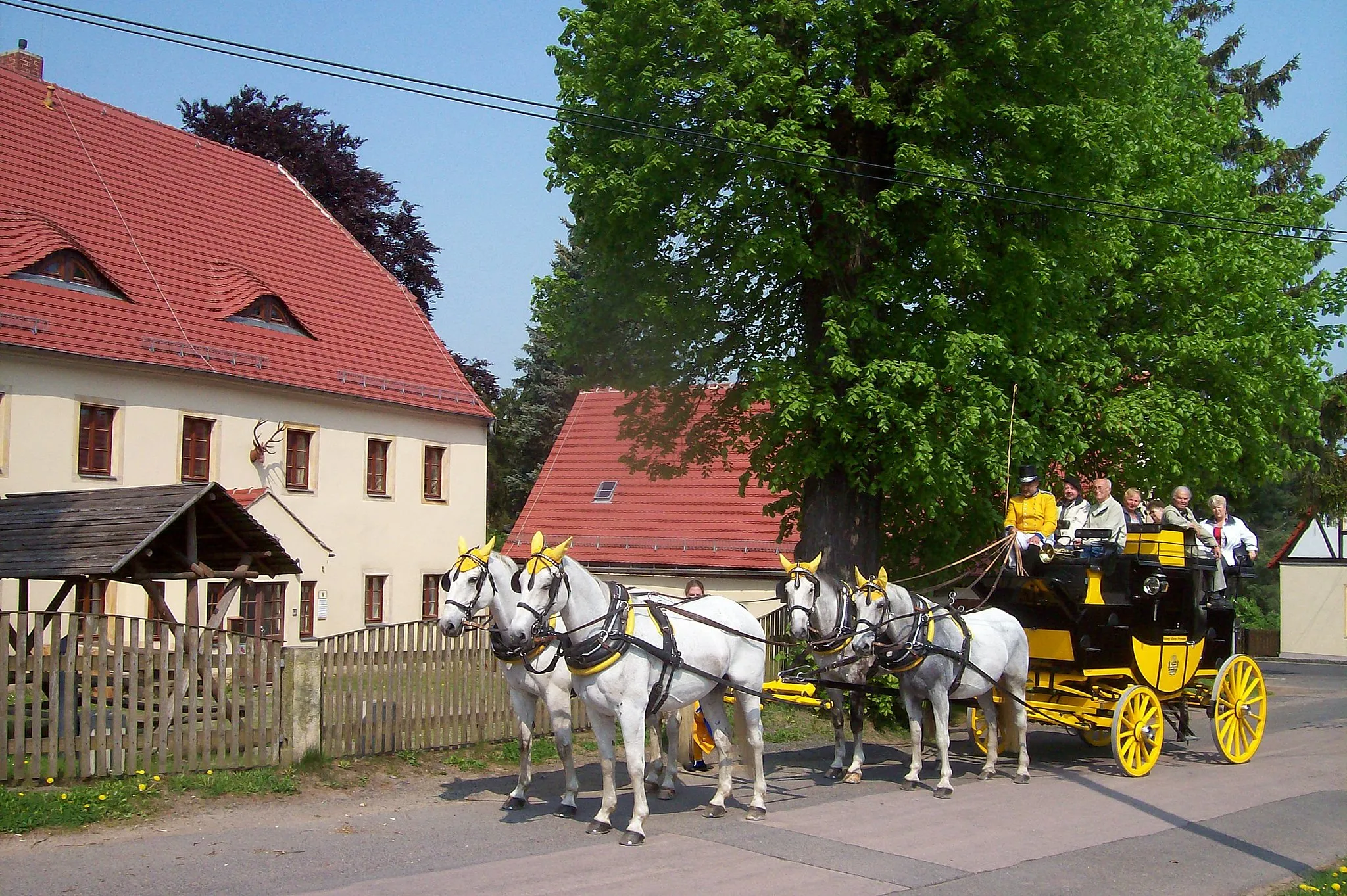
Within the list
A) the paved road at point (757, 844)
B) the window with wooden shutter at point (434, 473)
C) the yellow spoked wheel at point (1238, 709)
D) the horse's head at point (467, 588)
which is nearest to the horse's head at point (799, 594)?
the paved road at point (757, 844)

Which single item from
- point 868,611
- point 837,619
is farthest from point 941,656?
point 837,619

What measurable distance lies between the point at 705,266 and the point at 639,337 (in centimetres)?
153

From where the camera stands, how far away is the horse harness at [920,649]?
11.8 m

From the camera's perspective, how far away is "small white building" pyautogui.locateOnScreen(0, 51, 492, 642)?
21.4m

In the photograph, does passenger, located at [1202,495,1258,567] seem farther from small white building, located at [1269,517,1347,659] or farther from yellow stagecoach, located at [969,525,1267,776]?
small white building, located at [1269,517,1347,659]

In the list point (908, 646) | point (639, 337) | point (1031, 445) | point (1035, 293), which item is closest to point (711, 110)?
point (639, 337)

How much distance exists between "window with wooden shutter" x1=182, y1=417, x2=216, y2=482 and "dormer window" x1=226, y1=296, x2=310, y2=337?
102 inches

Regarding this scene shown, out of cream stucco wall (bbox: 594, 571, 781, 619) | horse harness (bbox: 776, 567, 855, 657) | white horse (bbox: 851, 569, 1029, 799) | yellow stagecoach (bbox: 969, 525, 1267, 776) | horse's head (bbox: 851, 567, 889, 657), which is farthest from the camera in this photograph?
cream stucco wall (bbox: 594, 571, 781, 619)

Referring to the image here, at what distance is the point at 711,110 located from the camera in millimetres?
15188

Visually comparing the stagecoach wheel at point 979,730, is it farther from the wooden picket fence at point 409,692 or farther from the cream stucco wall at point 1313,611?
the cream stucco wall at point 1313,611

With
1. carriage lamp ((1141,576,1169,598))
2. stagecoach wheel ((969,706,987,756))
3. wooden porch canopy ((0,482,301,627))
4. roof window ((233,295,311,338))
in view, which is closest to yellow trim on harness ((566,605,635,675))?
wooden porch canopy ((0,482,301,627))

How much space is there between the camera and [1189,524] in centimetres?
1404

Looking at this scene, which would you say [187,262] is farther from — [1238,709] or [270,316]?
[1238,709]

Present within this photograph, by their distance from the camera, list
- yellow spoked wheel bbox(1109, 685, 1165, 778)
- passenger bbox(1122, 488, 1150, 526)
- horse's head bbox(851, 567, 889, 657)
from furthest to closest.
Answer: passenger bbox(1122, 488, 1150, 526) < yellow spoked wheel bbox(1109, 685, 1165, 778) < horse's head bbox(851, 567, 889, 657)
